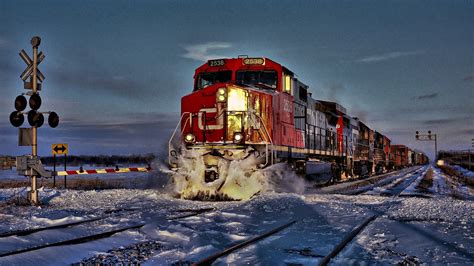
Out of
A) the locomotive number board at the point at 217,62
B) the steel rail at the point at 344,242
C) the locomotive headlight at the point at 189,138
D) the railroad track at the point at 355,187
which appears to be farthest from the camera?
Answer: the railroad track at the point at 355,187

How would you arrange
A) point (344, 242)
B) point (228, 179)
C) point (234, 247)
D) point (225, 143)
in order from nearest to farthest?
point (234, 247) < point (344, 242) < point (228, 179) < point (225, 143)

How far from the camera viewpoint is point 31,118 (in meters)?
12.1

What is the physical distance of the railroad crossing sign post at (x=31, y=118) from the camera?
39.8 feet

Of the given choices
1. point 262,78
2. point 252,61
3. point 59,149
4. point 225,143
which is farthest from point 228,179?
point 59,149

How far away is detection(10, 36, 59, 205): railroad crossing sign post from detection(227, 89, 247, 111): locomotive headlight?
4981mm

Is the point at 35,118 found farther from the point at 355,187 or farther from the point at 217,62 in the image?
the point at 355,187

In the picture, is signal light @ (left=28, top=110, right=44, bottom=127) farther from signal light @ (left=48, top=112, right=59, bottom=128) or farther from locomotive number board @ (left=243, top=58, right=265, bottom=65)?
locomotive number board @ (left=243, top=58, right=265, bottom=65)

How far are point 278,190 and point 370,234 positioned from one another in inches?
207

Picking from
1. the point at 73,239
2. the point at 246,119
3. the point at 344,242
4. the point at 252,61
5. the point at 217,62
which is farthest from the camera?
the point at 217,62

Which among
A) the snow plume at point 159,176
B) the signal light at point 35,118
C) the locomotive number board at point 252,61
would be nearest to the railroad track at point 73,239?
the snow plume at point 159,176

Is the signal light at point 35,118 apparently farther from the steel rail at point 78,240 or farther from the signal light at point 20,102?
the steel rail at point 78,240

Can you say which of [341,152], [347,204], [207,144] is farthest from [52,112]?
[341,152]

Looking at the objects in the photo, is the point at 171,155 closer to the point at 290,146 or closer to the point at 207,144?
the point at 207,144

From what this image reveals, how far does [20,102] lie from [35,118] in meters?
0.55
